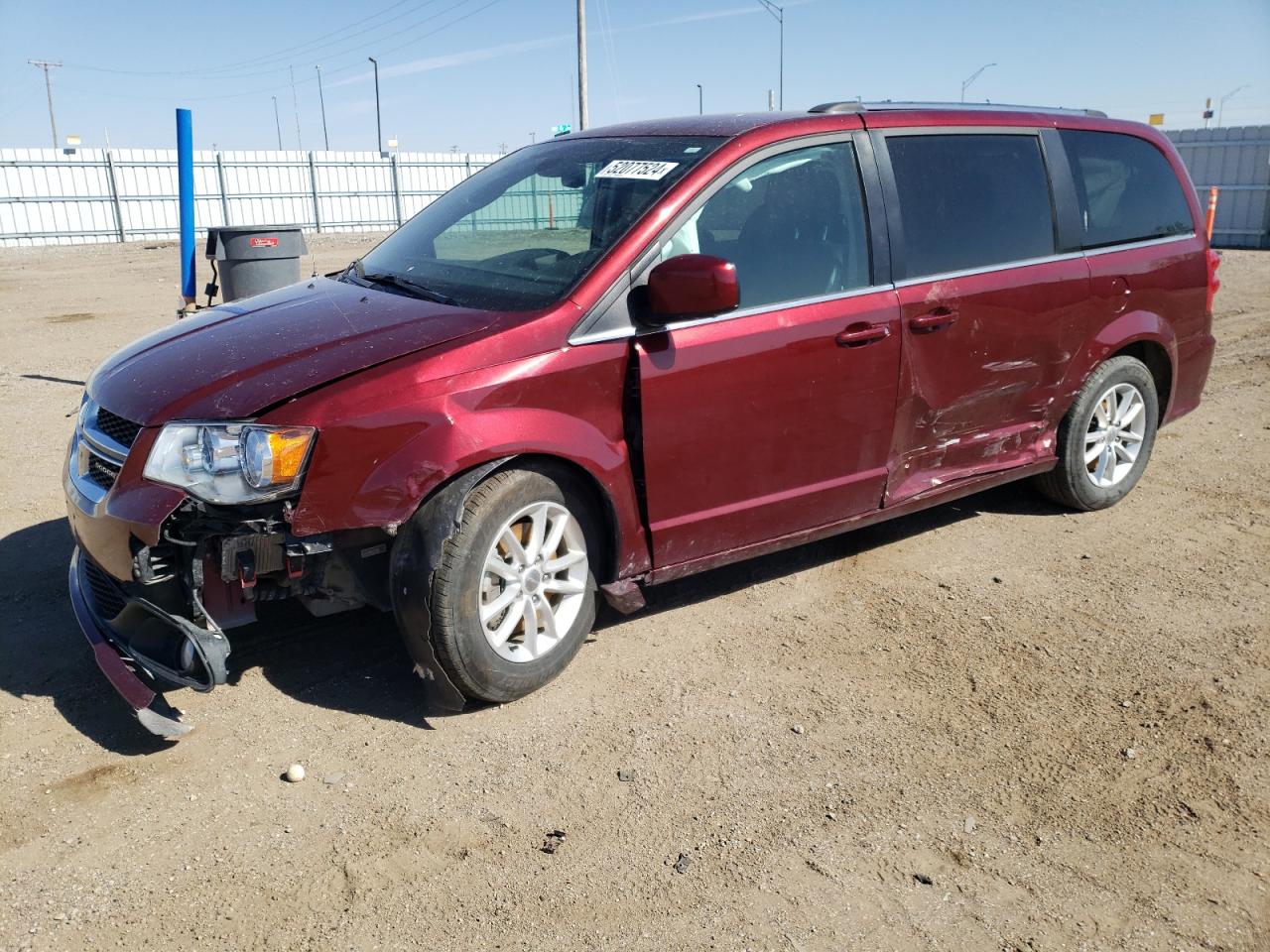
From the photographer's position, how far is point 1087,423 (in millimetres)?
5176

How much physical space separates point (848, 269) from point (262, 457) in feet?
7.79

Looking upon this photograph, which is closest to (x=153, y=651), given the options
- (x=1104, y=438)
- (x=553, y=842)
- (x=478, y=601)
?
(x=478, y=601)

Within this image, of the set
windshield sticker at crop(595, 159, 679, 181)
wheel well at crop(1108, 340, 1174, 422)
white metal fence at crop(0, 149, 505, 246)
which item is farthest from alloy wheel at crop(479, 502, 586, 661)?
white metal fence at crop(0, 149, 505, 246)

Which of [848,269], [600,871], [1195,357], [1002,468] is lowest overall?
[600,871]

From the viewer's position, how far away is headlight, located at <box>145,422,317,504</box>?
3102 millimetres

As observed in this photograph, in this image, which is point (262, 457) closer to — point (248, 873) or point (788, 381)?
point (248, 873)

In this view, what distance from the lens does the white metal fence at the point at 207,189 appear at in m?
26.5

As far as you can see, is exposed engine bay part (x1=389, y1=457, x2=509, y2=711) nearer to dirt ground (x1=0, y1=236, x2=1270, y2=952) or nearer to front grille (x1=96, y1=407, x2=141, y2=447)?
dirt ground (x1=0, y1=236, x2=1270, y2=952)

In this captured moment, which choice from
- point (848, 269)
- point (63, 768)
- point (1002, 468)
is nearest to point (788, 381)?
point (848, 269)

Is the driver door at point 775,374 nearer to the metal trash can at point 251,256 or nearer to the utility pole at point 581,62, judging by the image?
the metal trash can at point 251,256

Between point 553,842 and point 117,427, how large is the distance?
2000 mm

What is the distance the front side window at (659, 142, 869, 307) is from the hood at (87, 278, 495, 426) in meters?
0.97

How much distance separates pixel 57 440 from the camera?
679cm

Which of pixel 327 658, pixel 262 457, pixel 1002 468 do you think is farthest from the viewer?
pixel 1002 468
